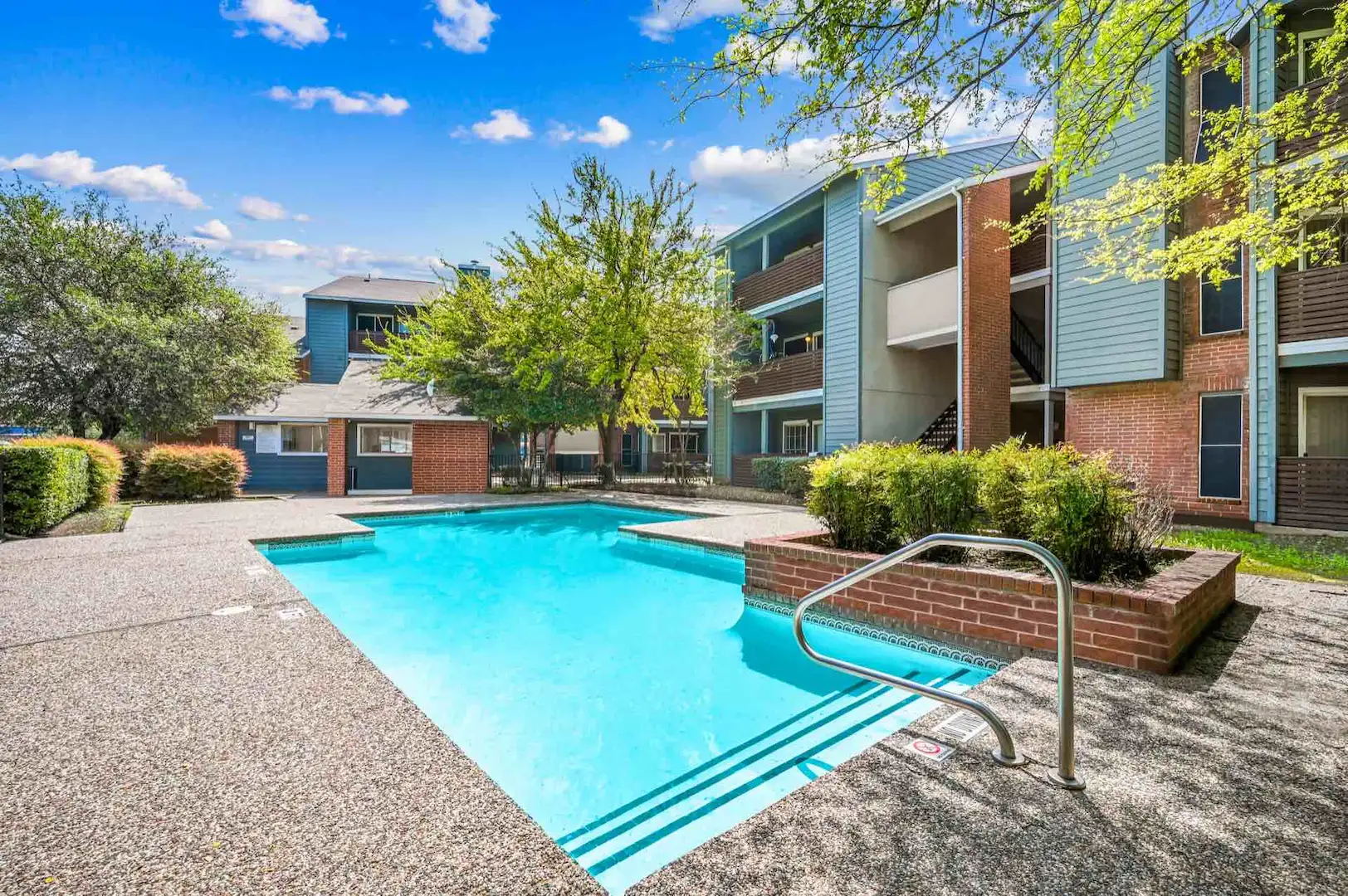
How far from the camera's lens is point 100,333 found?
16703 mm

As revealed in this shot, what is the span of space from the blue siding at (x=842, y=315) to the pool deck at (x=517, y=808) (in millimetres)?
11864

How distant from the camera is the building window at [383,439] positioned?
776 inches

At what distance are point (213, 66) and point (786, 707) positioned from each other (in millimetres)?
14301

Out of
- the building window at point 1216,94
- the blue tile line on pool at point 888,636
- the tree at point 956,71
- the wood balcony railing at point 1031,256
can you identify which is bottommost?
the blue tile line on pool at point 888,636

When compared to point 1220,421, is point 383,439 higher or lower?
lower

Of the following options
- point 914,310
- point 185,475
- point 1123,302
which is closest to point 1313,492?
point 1123,302

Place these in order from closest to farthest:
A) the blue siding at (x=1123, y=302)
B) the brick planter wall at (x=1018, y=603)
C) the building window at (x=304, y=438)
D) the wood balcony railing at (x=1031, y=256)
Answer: the brick planter wall at (x=1018, y=603) < the blue siding at (x=1123, y=302) < the wood balcony railing at (x=1031, y=256) < the building window at (x=304, y=438)

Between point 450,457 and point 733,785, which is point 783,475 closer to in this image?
point 450,457

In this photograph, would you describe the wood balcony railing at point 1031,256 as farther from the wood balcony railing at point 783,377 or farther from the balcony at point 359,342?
the balcony at point 359,342

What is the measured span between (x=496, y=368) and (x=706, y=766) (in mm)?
16029

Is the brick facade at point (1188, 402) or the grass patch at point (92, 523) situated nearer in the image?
the grass patch at point (92, 523)

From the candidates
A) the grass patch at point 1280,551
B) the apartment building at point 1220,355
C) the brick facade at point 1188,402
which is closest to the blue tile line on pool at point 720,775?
the grass patch at point 1280,551

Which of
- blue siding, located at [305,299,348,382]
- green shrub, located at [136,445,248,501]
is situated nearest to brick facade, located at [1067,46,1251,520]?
green shrub, located at [136,445,248,501]

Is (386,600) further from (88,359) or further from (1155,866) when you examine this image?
(88,359)
